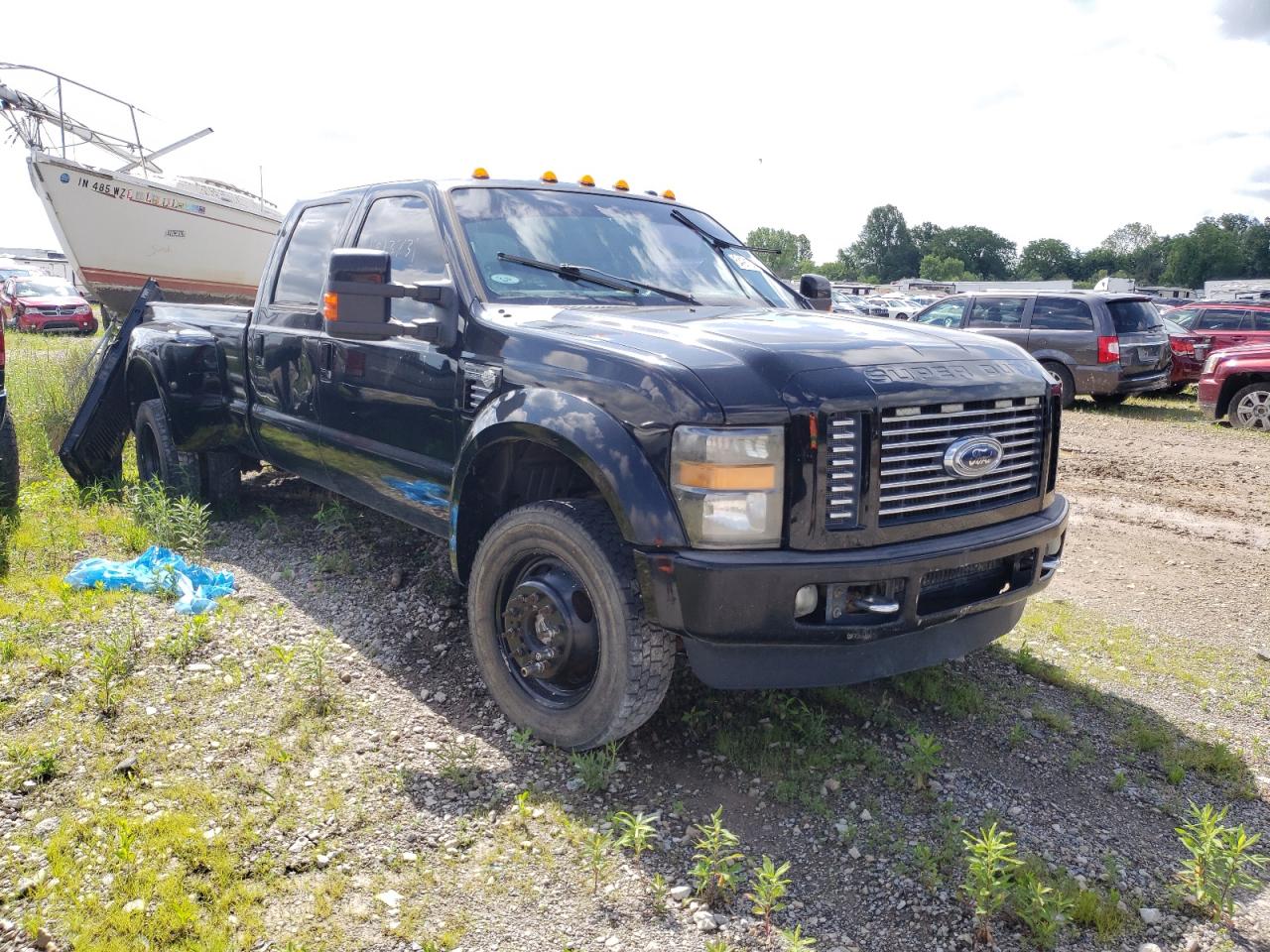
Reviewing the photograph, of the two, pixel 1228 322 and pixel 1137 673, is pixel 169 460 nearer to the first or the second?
pixel 1137 673

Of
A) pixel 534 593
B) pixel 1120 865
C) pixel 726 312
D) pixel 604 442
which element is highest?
pixel 726 312

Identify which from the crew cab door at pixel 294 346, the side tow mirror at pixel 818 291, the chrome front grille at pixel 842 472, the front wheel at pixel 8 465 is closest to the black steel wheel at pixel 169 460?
the front wheel at pixel 8 465

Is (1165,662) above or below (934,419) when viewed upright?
below

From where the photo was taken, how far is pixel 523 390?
3475 millimetres

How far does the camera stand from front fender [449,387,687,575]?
3.00m

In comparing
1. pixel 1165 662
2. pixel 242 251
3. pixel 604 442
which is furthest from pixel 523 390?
pixel 242 251

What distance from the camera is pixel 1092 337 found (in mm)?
13078

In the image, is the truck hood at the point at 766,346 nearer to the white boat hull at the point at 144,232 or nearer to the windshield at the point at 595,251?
the windshield at the point at 595,251

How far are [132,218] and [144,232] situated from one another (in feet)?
0.86

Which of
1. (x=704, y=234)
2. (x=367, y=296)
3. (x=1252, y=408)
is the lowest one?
(x=1252, y=408)

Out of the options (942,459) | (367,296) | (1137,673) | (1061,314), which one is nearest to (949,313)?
(1061,314)

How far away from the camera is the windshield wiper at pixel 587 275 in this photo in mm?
4074

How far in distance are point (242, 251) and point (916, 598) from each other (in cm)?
1592

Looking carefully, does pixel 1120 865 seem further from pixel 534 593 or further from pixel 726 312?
pixel 726 312
